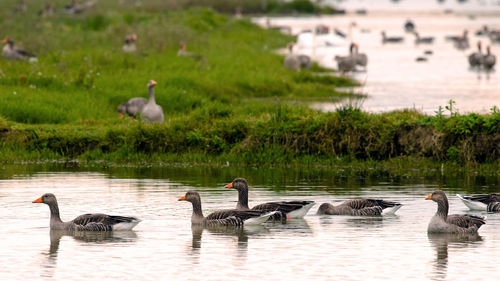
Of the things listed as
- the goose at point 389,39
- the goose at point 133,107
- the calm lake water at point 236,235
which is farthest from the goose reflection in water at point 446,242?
the goose at point 389,39

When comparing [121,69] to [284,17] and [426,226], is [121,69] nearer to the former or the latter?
[426,226]

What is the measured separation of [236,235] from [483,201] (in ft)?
13.6

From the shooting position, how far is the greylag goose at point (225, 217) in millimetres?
15180

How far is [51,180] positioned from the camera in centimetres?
1978

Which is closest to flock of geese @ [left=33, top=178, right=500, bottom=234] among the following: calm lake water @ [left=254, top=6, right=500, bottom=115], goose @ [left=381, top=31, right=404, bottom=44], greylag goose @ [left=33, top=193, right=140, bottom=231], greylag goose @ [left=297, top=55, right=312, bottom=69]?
greylag goose @ [left=33, top=193, right=140, bottom=231]

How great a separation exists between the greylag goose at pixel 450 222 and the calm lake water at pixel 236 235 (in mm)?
162

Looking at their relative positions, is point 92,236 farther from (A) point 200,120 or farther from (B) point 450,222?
(A) point 200,120

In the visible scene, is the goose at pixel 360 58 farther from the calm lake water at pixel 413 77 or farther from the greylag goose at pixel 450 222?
the greylag goose at pixel 450 222

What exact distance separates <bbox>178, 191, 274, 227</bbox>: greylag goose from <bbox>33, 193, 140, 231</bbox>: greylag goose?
3.43 feet

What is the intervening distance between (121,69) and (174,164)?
42.6ft

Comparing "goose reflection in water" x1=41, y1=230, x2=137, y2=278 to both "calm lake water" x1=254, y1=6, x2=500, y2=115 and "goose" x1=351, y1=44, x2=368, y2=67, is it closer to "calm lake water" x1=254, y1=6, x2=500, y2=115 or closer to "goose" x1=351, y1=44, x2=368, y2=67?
"calm lake water" x1=254, y1=6, x2=500, y2=115

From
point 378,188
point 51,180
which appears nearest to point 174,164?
point 51,180

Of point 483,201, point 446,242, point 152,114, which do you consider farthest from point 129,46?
point 446,242

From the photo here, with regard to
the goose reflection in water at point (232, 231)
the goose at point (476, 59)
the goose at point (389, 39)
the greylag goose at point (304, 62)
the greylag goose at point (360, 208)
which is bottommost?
the goose reflection in water at point (232, 231)
